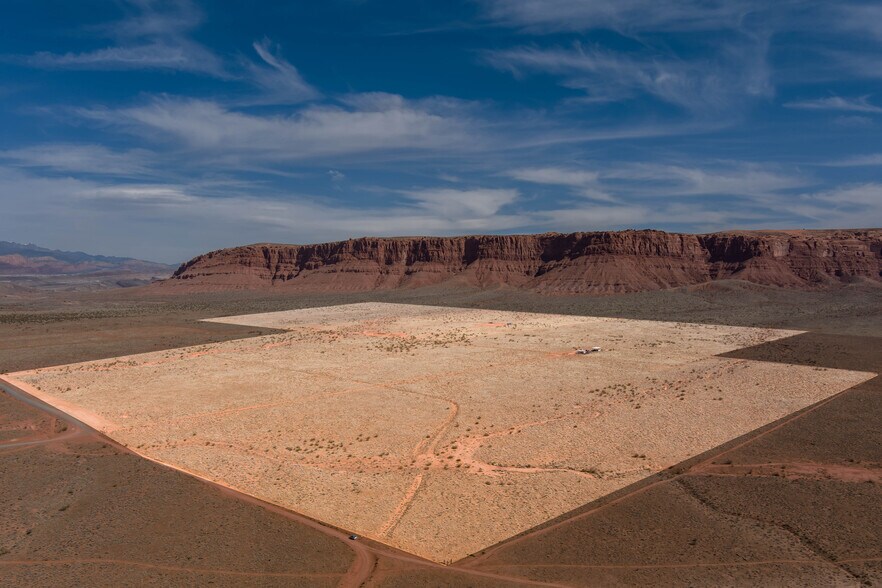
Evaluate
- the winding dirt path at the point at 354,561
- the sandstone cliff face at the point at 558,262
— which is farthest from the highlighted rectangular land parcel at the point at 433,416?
the sandstone cliff face at the point at 558,262

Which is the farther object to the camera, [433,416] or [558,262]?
[558,262]

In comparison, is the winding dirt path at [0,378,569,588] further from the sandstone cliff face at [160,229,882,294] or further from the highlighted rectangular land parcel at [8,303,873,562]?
the sandstone cliff face at [160,229,882,294]

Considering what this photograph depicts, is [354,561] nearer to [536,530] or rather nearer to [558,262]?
[536,530]

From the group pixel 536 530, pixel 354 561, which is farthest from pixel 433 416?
pixel 354 561

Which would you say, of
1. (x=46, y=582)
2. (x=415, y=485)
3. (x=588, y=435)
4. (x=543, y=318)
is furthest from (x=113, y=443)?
(x=543, y=318)

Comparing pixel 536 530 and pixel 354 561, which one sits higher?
pixel 536 530

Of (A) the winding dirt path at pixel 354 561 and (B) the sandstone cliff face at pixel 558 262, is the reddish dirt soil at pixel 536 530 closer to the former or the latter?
(A) the winding dirt path at pixel 354 561
